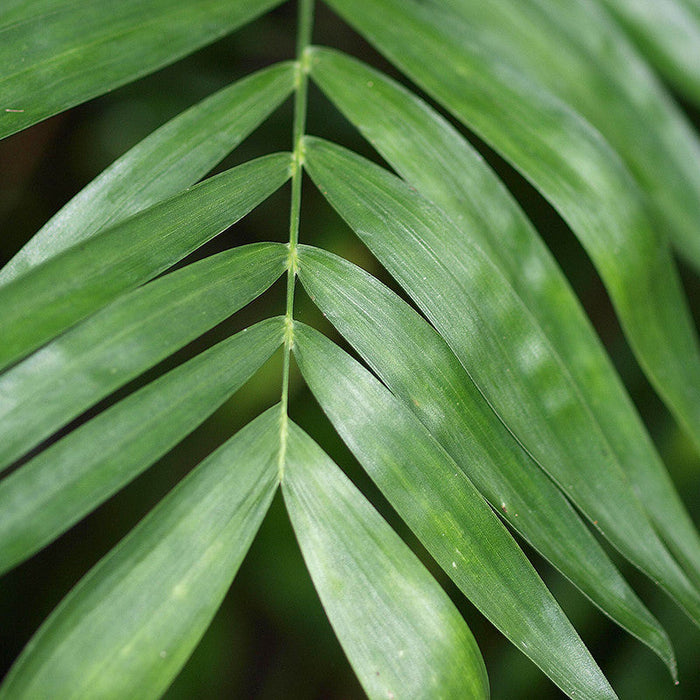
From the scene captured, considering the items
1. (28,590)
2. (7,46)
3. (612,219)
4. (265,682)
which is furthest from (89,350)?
(265,682)

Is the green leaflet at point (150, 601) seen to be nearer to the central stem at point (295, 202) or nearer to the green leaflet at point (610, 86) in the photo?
the central stem at point (295, 202)

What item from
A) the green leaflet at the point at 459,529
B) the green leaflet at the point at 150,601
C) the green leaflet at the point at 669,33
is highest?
the green leaflet at the point at 669,33

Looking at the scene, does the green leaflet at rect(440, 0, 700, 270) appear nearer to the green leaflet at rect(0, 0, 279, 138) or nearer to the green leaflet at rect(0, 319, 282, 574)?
the green leaflet at rect(0, 0, 279, 138)

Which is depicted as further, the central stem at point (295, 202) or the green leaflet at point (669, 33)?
the green leaflet at point (669, 33)

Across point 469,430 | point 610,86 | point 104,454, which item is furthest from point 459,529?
point 610,86

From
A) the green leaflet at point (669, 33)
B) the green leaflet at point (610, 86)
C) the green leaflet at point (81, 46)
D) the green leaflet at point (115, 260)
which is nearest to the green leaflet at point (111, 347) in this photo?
the green leaflet at point (115, 260)

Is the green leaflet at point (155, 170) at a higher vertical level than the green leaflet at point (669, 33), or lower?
higher

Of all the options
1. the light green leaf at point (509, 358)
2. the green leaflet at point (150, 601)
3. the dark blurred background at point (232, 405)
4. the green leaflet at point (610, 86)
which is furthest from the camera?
the dark blurred background at point (232, 405)
